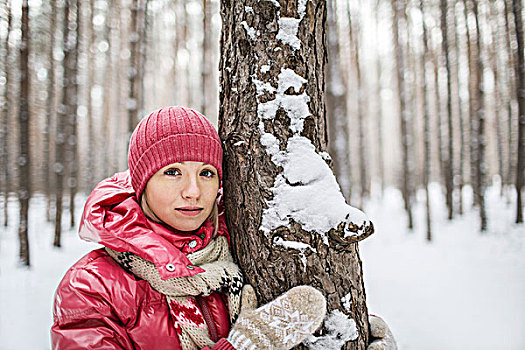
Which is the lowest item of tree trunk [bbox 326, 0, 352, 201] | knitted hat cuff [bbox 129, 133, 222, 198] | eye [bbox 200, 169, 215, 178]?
eye [bbox 200, 169, 215, 178]

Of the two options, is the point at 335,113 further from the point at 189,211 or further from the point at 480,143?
the point at 189,211

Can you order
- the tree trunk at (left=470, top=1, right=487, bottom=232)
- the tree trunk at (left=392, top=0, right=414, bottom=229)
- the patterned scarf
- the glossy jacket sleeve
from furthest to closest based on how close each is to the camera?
the tree trunk at (left=392, top=0, right=414, bottom=229) → the tree trunk at (left=470, top=1, right=487, bottom=232) → the patterned scarf → the glossy jacket sleeve

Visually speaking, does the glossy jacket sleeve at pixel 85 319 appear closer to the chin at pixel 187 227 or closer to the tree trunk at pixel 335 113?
the chin at pixel 187 227

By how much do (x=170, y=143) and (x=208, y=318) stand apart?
2.12 feet

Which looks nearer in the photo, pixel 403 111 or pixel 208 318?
pixel 208 318

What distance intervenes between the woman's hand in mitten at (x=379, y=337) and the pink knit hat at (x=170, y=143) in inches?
35.7

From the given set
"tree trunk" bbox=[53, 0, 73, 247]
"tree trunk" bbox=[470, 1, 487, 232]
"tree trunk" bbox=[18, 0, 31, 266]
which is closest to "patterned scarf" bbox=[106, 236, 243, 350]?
"tree trunk" bbox=[18, 0, 31, 266]

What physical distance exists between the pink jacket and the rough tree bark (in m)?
0.25

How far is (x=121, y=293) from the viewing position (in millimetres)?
1181

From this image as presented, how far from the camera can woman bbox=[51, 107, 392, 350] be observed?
1141 millimetres

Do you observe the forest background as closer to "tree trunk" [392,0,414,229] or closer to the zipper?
"tree trunk" [392,0,414,229]

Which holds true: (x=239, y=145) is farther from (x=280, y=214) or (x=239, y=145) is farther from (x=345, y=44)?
(x=345, y=44)

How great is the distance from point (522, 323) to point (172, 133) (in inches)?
154

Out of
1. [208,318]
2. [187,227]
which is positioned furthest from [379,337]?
[187,227]
